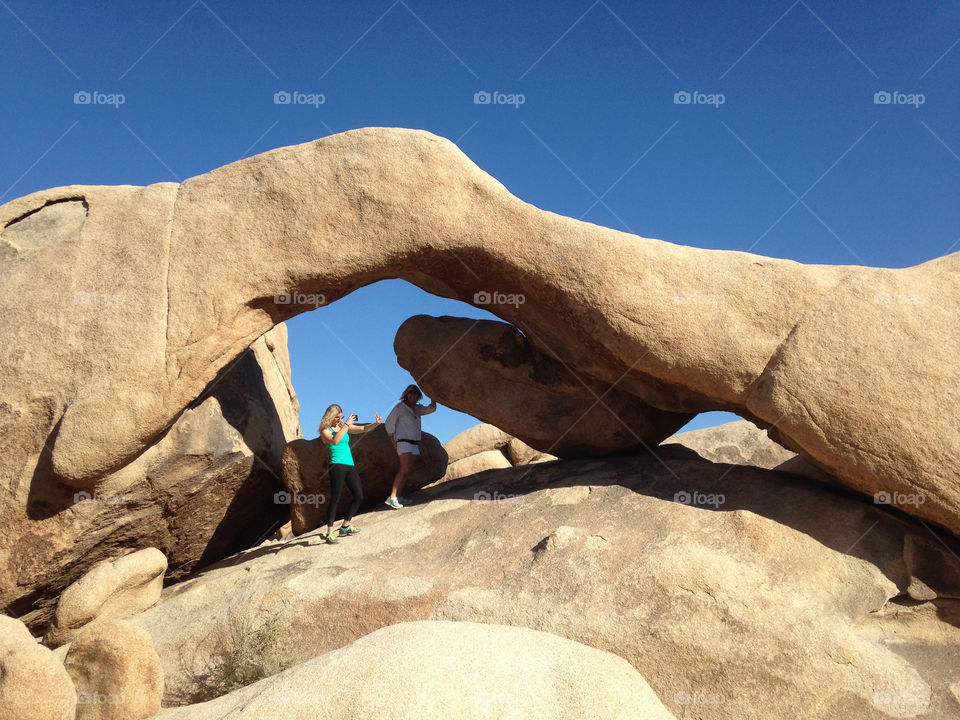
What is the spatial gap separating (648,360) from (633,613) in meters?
2.28

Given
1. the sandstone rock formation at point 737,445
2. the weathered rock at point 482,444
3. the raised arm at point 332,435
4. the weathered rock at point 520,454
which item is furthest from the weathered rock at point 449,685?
the weathered rock at point 482,444

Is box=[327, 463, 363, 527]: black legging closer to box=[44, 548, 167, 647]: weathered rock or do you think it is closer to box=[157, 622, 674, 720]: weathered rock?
box=[44, 548, 167, 647]: weathered rock

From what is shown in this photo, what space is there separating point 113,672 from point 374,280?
13.9 ft

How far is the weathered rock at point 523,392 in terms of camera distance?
8.20 meters

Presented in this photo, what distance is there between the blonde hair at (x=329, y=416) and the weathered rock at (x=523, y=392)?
Result: 38.3 inches

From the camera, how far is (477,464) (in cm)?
1327

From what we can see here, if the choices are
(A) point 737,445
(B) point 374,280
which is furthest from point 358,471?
(A) point 737,445

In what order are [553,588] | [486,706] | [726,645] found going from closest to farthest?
[486,706] → [726,645] → [553,588]

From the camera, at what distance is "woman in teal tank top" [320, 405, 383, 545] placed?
25.7 feet

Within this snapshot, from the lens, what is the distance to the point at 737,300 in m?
6.94

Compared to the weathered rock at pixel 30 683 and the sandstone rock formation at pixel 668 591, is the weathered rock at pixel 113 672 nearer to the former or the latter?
the weathered rock at pixel 30 683

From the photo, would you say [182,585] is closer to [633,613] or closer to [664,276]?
[633,613]

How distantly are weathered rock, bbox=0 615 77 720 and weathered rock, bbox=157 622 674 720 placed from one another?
62 centimetres

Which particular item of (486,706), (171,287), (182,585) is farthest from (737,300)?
(182,585)
